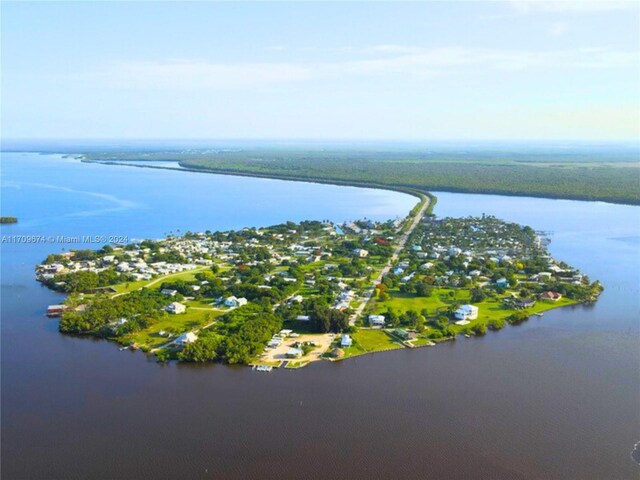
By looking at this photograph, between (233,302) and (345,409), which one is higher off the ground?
(233,302)

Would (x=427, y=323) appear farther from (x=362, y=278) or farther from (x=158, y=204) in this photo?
(x=158, y=204)

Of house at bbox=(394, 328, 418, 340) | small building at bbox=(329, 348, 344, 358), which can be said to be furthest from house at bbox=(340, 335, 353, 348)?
house at bbox=(394, 328, 418, 340)

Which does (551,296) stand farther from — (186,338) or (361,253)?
(186,338)

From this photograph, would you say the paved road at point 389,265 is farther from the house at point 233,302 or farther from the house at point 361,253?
the house at point 233,302

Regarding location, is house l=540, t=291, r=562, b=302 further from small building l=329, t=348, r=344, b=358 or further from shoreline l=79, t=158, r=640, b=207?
shoreline l=79, t=158, r=640, b=207

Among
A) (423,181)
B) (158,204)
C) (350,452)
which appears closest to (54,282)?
(350,452)

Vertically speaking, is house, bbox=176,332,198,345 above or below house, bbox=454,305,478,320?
below

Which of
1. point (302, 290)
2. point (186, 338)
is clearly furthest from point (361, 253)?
point (186, 338)
